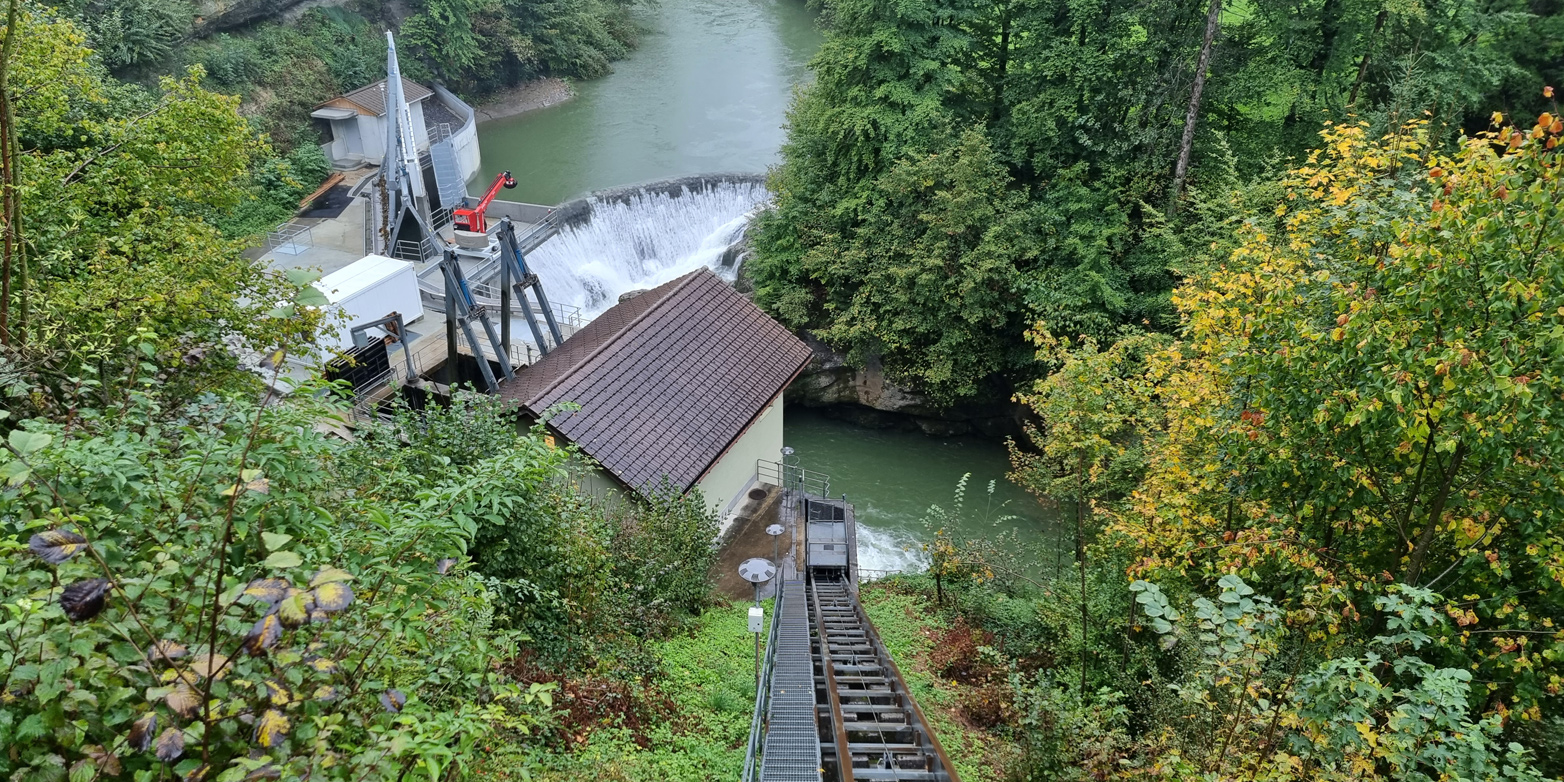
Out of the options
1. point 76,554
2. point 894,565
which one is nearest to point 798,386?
point 894,565

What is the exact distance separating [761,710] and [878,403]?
60.5ft

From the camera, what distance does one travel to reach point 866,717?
1003 centimetres

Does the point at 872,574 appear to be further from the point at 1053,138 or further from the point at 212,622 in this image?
the point at 212,622

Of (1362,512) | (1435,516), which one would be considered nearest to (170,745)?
(1435,516)

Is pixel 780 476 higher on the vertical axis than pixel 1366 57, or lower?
lower

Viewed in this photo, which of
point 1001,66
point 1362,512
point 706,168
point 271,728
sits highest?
point 1001,66

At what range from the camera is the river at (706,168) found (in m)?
24.6

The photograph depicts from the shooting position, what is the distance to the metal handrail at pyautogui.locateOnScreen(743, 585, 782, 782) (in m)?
7.82

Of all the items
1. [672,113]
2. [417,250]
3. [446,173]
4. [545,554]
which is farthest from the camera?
[672,113]

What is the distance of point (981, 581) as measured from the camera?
16.5m

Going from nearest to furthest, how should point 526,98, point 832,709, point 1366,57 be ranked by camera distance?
point 832,709, point 1366,57, point 526,98

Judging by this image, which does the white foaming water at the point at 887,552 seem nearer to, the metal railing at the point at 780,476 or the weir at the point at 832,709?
the metal railing at the point at 780,476

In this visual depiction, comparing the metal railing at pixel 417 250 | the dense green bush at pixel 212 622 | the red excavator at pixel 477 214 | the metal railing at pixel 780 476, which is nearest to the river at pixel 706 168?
the red excavator at pixel 477 214

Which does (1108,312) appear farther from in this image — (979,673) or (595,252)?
(595,252)
